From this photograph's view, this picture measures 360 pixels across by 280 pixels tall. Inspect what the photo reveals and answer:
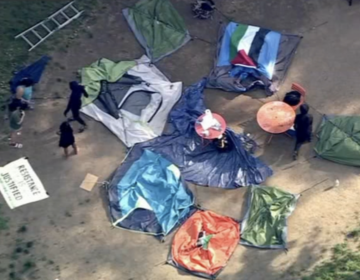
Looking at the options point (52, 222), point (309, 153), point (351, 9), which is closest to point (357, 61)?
point (351, 9)

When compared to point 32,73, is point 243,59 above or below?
above

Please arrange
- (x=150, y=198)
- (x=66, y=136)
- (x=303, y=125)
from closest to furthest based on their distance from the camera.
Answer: (x=150, y=198), (x=66, y=136), (x=303, y=125)

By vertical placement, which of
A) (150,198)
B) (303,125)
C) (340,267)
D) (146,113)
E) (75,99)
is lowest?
(150,198)

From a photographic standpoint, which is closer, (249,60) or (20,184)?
(20,184)

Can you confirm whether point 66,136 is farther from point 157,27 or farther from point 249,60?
point 249,60

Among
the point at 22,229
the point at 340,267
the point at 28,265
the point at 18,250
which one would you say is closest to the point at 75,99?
the point at 22,229

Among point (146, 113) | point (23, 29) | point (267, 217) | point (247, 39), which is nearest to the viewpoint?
point (267, 217)
